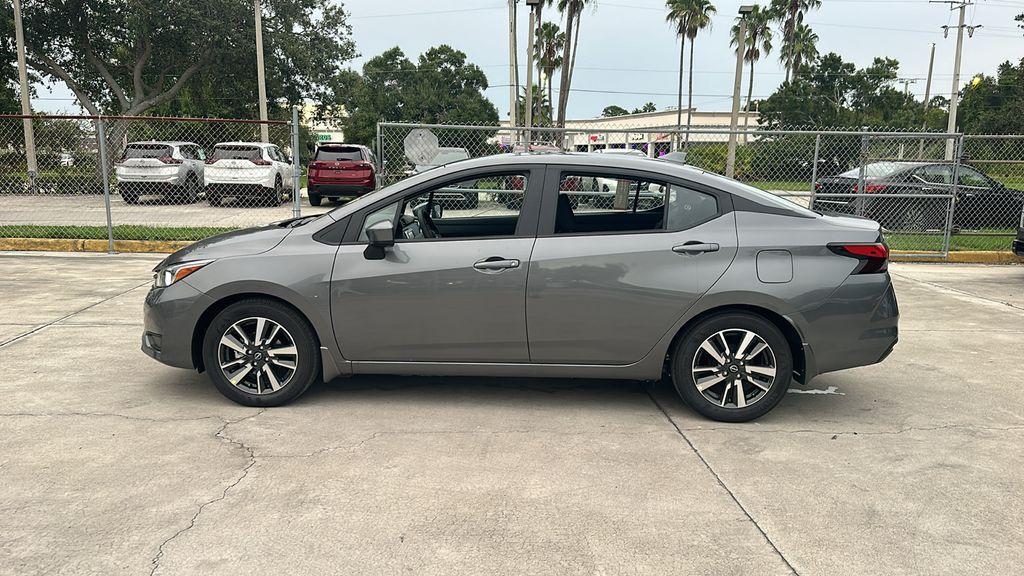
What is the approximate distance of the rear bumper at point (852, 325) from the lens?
4363mm

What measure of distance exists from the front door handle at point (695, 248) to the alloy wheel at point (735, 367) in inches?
19.2

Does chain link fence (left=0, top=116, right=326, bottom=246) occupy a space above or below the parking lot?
above

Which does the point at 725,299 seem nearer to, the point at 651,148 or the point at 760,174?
the point at 651,148

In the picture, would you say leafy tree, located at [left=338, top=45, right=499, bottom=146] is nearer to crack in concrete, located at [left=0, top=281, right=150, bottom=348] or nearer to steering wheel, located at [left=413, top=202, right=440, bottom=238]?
crack in concrete, located at [left=0, top=281, right=150, bottom=348]

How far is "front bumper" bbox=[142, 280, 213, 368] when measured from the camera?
4.57m

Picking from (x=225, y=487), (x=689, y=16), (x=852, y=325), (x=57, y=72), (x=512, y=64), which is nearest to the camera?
(x=225, y=487)

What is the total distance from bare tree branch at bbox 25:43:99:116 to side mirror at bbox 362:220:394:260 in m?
28.0

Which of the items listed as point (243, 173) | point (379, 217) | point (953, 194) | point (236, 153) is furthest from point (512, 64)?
point (379, 217)

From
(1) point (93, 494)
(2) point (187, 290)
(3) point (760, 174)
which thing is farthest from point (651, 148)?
(1) point (93, 494)

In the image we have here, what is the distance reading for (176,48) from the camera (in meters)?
27.8

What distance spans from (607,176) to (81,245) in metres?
9.85

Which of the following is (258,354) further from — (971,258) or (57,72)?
(57,72)

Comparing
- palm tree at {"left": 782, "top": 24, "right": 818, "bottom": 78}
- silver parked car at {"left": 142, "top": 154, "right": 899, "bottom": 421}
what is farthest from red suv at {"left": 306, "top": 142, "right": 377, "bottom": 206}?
palm tree at {"left": 782, "top": 24, "right": 818, "bottom": 78}

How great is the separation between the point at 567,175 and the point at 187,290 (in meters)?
2.42
